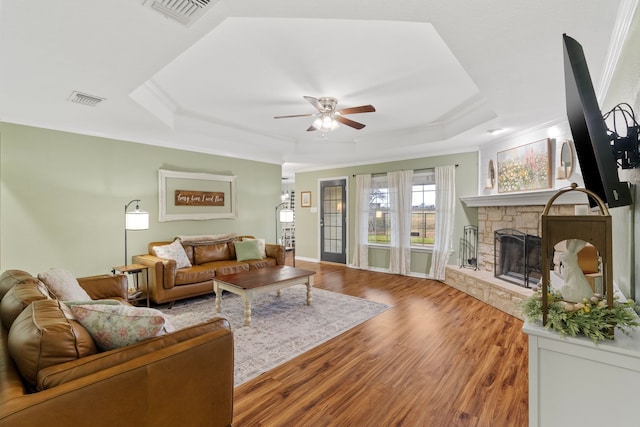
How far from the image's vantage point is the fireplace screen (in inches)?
157

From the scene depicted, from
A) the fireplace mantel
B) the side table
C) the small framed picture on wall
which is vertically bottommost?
the side table

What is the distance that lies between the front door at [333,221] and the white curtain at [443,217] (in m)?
2.27

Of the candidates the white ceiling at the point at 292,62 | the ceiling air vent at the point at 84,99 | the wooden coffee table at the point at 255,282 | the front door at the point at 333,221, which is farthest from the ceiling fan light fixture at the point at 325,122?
the front door at the point at 333,221

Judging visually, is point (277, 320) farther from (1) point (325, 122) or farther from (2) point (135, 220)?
(1) point (325, 122)

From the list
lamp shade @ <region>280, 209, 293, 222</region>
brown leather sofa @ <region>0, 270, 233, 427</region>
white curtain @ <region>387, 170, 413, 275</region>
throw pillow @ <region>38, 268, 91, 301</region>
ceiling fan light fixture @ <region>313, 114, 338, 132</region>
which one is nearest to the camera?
brown leather sofa @ <region>0, 270, 233, 427</region>

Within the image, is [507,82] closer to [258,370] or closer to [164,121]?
[258,370]

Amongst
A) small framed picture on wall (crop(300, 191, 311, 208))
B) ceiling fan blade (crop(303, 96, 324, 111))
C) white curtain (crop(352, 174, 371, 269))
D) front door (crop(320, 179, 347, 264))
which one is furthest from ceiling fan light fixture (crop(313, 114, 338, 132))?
small framed picture on wall (crop(300, 191, 311, 208))

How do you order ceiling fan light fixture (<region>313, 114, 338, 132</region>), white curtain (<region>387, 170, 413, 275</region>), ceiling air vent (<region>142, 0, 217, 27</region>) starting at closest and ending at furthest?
ceiling air vent (<region>142, 0, 217, 27</region>) → ceiling fan light fixture (<region>313, 114, 338, 132</region>) → white curtain (<region>387, 170, 413, 275</region>)

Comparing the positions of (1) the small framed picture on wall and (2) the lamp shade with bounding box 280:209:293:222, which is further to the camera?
(1) the small framed picture on wall

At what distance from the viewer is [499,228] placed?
4.68 meters

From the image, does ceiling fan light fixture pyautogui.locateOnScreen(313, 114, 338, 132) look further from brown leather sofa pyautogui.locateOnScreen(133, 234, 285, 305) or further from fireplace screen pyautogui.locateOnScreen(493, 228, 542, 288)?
fireplace screen pyautogui.locateOnScreen(493, 228, 542, 288)

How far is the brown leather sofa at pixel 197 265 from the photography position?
401 centimetres

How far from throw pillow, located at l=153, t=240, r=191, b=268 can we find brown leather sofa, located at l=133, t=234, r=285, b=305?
8cm

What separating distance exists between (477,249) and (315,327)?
3.35m
